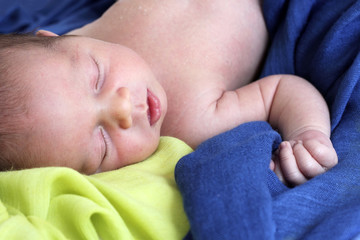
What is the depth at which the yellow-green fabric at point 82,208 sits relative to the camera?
0.68 metres

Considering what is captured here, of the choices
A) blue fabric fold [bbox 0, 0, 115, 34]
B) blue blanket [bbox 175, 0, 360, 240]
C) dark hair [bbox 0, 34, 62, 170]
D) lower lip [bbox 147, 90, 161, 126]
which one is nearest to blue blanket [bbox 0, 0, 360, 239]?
blue blanket [bbox 175, 0, 360, 240]

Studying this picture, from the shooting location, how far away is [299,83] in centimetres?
110

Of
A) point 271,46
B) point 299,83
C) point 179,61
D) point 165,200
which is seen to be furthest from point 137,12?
point 165,200

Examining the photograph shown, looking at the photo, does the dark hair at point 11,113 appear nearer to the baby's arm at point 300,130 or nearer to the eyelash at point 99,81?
the eyelash at point 99,81

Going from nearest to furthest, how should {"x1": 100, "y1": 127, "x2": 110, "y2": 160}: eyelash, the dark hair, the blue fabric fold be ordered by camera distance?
the dark hair → {"x1": 100, "y1": 127, "x2": 110, "y2": 160}: eyelash → the blue fabric fold

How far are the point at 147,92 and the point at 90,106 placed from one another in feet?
0.50

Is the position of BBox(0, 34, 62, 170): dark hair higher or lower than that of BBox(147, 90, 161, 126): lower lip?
higher

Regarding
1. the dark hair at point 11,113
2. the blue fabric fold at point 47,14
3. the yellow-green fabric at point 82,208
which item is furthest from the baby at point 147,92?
the blue fabric fold at point 47,14

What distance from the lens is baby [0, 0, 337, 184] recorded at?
851 mm

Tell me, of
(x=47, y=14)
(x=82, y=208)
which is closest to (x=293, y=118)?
(x=82, y=208)

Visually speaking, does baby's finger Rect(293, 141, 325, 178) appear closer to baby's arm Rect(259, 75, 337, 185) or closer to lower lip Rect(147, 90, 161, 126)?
baby's arm Rect(259, 75, 337, 185)

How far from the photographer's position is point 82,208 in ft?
2.22

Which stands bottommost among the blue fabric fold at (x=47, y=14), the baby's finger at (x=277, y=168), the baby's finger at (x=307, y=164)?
the baby's finger at (x=277, y=168)

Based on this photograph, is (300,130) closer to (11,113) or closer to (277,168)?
(277,168)
